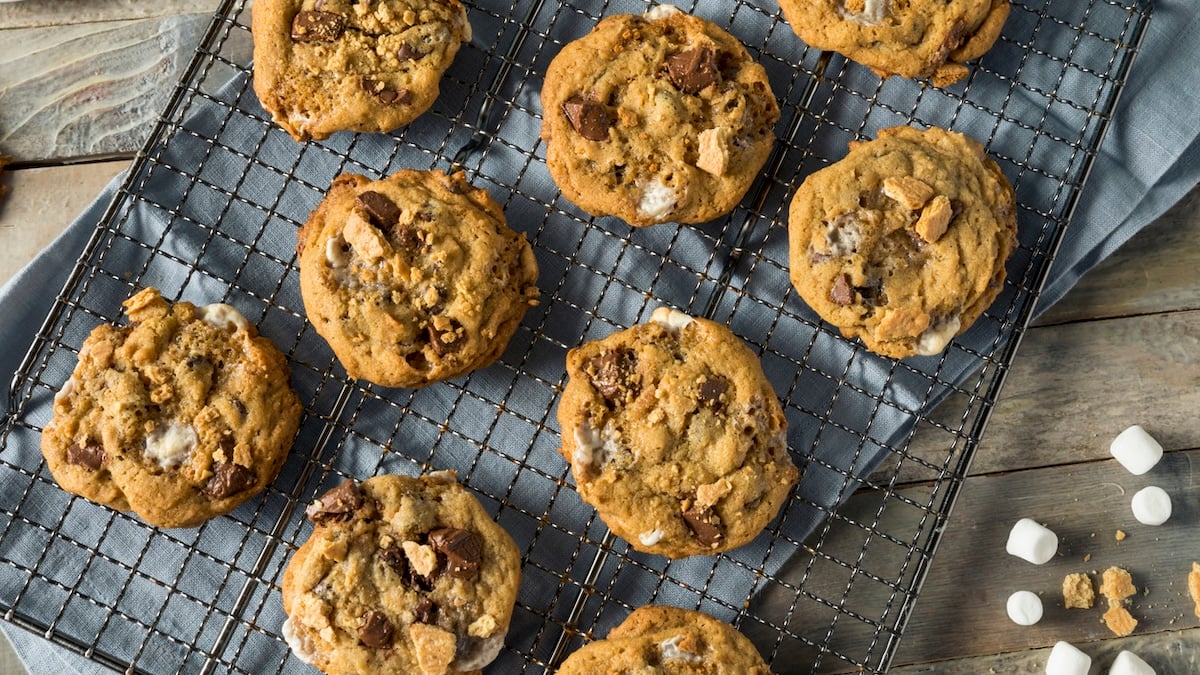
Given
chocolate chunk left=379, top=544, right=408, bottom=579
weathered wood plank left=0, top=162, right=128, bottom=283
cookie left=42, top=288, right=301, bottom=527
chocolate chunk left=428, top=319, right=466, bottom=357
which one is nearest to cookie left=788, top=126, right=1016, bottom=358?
chocolate chunk left=428, top=319, right=466, bottom=357

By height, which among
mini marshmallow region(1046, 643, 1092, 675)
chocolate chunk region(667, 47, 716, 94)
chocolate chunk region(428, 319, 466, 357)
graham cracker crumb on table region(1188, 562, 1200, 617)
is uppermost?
chocolate chunk region(667, 47, 716, 94)

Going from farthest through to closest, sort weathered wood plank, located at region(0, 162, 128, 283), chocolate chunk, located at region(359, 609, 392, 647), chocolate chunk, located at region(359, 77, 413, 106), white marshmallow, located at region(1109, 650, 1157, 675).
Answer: weathered wood plank, located at region(0, 162, 128, 283), white marshmallow, located at region(1109, 650, 1157, 675), chocolate chunk, located at region(359, 77, 413, 106), chocolate chunk, located at region(359, 609, 392, 647)

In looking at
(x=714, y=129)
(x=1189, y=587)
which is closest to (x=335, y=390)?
(x=714, y=129)

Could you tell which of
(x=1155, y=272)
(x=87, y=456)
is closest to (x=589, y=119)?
(x=87, y=456)

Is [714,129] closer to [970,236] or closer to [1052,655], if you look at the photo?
[970,236]

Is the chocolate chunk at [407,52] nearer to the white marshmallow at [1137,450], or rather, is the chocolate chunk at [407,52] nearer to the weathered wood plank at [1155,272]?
the weathered wood plank at [1155,272]

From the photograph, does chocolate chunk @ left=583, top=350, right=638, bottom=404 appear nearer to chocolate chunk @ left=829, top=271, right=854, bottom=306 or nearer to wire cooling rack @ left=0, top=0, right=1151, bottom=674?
wire cooling rack @ left=0, top=0, right=1151, bottom=674

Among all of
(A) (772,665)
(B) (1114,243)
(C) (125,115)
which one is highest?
(B) (1114,243)

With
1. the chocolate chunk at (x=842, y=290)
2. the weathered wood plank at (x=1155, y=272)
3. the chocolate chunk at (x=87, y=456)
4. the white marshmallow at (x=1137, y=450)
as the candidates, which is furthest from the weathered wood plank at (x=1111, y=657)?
the chocolate chunk at (x=87, y=456)
